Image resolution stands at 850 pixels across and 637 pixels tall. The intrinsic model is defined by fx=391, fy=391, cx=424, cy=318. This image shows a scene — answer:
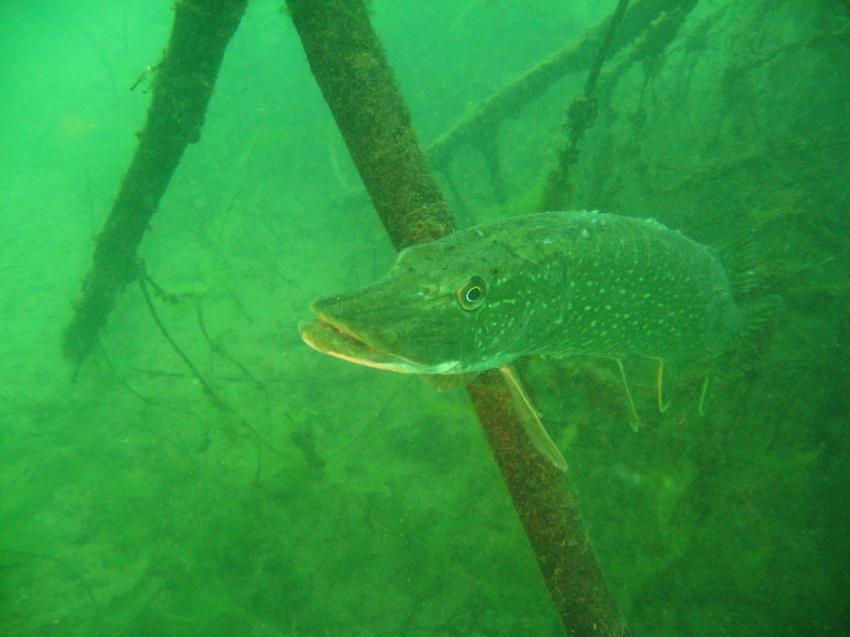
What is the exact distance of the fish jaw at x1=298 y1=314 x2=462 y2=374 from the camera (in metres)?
1.36

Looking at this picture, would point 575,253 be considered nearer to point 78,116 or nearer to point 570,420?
point 570,420

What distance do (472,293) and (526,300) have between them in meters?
0.34

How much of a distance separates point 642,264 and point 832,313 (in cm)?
414

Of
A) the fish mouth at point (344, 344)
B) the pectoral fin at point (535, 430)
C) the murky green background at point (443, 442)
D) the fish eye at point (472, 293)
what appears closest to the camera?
the fish mouth at point (344, 344)

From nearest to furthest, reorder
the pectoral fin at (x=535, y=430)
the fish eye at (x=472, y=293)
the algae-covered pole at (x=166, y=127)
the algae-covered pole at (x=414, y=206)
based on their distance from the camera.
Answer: the fish eye at (x=472, y=293) < the pectoral fin at (x=535, y=430) < the algae-covered pole at (x=414, y=206) < the algae-covered pole at (x=166, y=127)

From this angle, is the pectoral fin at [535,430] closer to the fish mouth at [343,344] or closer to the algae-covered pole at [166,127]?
the fish mouth at [343,344]

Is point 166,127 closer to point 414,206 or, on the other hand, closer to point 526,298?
point 414,206

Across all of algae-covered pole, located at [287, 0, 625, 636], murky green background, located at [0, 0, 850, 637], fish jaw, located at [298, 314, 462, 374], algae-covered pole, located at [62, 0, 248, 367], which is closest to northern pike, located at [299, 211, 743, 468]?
fish jaw, located at [298, 314, 462, 374]

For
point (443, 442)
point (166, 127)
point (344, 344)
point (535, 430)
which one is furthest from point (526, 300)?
point (166, 127)

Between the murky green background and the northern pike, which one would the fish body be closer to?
the northern pike

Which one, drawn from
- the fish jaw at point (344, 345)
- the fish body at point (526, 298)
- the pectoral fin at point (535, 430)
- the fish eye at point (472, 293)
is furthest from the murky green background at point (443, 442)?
the fish jaw at point (344, 345)

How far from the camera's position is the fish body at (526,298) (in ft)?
4.68

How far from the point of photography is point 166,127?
14.0 ft

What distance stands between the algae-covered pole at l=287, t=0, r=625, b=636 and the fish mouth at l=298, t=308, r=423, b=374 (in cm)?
89
